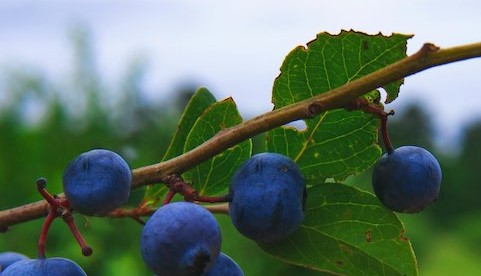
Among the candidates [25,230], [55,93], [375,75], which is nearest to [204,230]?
[375,75]

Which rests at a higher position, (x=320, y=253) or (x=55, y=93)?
(x=320, y=253)

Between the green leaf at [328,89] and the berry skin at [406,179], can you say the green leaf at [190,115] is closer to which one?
the green leaf at [328,89]

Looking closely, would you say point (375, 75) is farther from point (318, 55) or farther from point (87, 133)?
point (87, 133)

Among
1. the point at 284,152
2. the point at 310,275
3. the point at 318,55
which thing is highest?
the point at 318,55

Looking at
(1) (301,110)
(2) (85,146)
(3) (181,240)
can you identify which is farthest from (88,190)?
(2) (85,146)

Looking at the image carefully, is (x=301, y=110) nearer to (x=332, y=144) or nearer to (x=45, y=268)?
(x=332, y=144)
